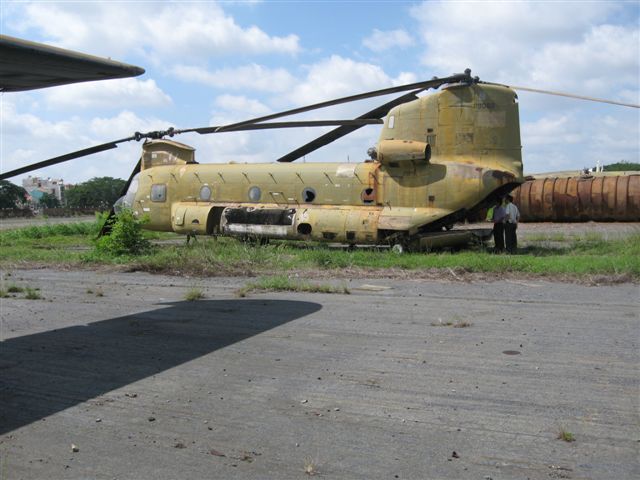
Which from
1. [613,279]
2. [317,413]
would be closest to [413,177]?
[613,279]

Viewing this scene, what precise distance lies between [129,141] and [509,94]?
12.5 metres

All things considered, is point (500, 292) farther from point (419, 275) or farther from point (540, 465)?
point (540, 465)

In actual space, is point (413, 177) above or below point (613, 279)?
above

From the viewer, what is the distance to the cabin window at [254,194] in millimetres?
19531

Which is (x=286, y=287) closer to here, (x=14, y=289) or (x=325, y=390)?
(x=14, y=289)

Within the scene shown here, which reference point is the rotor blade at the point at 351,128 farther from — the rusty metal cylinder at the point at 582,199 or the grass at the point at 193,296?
the rusty metal cylinder at the point at 582,199

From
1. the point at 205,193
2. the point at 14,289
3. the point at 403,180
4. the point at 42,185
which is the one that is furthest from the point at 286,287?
the point at 42,185

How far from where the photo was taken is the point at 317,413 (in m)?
5.20

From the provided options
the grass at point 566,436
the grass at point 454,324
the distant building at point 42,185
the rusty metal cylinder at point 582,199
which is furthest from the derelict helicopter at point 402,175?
the distant building at point 42,185

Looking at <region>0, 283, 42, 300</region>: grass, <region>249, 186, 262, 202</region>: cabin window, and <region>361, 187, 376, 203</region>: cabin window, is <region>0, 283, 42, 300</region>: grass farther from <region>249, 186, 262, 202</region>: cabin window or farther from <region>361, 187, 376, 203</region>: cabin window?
<region>361, 187, 376, 203</region>: cabin window

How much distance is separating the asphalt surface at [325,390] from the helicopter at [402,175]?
6741mm

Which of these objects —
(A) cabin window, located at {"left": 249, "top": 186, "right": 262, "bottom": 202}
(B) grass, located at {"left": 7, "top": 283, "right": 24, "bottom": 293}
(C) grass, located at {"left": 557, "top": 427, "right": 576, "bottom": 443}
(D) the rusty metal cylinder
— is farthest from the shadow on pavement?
(D) the rusty metal cylinder

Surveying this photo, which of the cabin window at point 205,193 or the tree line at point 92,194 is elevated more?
the tree line at point 92,194

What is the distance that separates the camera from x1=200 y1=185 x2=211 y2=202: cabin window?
2047 cm
